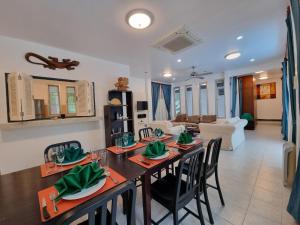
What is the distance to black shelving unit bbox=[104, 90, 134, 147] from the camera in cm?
348

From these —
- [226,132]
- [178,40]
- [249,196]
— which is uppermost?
[178,40]

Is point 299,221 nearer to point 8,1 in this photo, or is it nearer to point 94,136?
point 94,136

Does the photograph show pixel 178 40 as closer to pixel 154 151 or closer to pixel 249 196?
pixel 154 151

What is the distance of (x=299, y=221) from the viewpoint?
4.56 feet

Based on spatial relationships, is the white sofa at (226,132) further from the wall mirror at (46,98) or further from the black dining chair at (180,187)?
the wall mirror at (46,98)

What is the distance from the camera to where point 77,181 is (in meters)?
0.93

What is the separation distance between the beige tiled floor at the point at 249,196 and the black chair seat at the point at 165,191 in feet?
1.55

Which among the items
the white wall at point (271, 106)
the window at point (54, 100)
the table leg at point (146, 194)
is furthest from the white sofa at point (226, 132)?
the white wall at point (271, 106)

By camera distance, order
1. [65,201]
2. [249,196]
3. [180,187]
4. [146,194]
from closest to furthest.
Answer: [65,201]
[146,194]
[180,187]
[249,196]

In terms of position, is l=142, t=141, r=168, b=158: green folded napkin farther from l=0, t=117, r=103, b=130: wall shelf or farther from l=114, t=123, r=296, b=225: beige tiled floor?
l=0, t=117, r=103, b=130: wall shelf

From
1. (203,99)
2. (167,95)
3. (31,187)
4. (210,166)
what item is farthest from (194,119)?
(31,187)

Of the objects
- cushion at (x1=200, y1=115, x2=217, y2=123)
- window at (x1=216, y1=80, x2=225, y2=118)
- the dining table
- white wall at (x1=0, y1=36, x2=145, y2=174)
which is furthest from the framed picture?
the dining table

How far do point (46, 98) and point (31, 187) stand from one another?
7.20 feet

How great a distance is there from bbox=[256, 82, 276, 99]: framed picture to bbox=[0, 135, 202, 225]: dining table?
8856 millimetres
